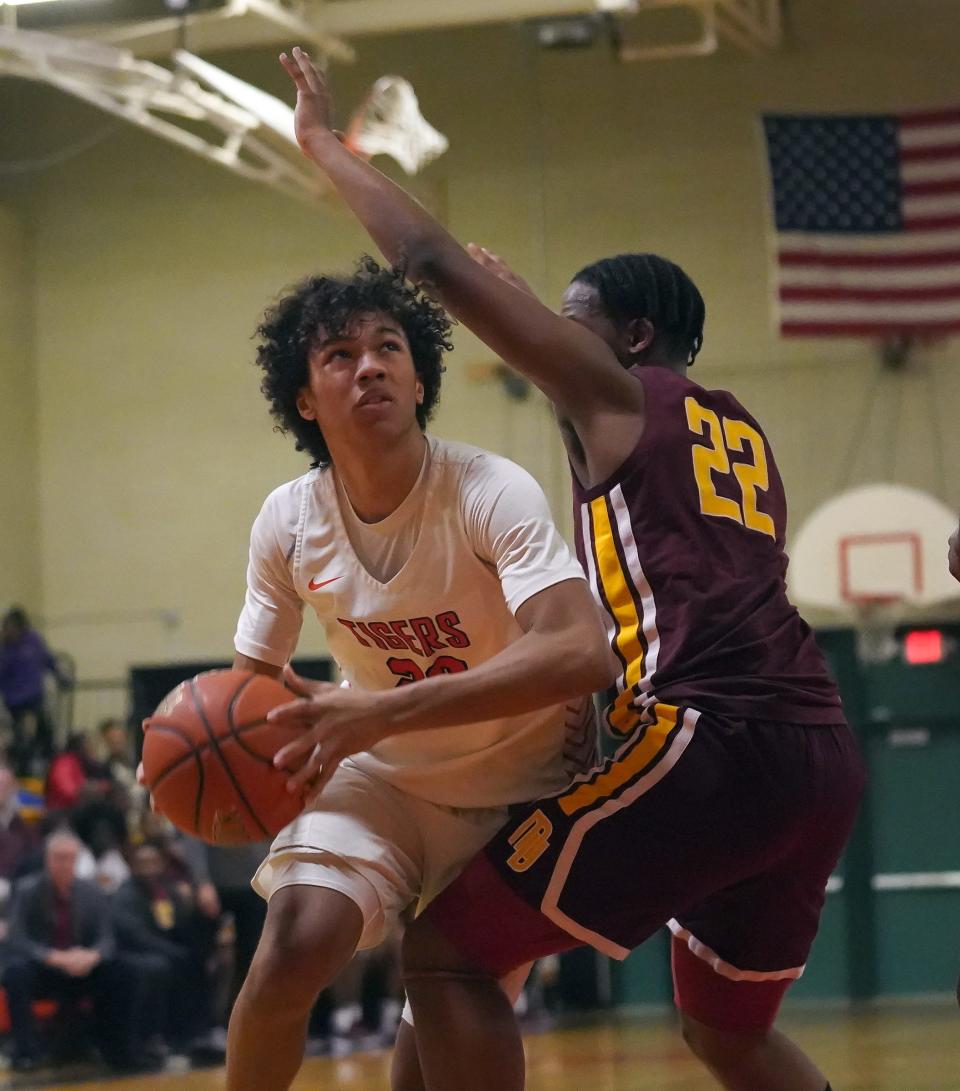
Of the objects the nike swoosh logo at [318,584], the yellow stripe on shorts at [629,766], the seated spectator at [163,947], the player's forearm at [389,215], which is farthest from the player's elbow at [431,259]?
the seated spectator at [163,947]

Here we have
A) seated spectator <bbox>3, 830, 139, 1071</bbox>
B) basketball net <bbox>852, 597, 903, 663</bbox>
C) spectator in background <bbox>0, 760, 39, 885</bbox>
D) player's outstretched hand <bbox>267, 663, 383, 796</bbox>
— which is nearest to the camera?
player's outstretched hand <bbox>267, 663, 383, 796</bbox>

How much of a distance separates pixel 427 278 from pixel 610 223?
11.5m

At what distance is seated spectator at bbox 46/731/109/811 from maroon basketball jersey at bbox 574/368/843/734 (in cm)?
887

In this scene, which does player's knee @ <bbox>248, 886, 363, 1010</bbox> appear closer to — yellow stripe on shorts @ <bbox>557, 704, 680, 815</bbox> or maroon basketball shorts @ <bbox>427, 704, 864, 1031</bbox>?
maroon basketball shorts @ <bbox>427, 704, 864, 1031</bbox>

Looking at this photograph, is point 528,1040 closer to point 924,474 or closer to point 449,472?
point 924,474

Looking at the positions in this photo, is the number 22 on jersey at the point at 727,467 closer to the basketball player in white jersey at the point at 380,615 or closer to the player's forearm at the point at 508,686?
the basketball player in white jersey at the point at 380,615

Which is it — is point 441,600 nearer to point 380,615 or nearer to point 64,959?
point 380,615

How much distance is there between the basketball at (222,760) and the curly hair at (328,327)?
78cm

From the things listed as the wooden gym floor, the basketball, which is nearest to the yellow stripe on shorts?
the basketball

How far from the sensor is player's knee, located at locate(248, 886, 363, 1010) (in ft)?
11.8

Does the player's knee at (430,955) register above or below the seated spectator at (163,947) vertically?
above

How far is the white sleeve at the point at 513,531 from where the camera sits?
363 cm

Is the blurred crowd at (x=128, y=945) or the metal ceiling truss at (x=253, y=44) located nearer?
the blurred crowd at (x=128, y=945)

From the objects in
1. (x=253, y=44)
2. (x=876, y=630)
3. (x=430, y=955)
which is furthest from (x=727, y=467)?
(x=253, y=44)
